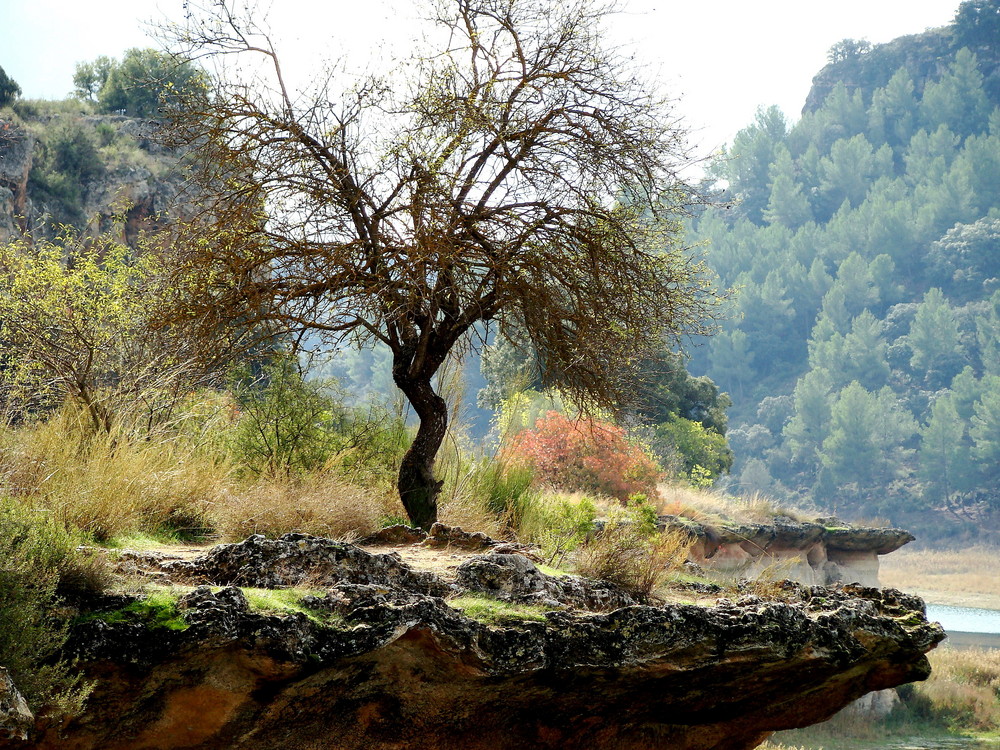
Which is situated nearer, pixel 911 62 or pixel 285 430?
pixel 285 430

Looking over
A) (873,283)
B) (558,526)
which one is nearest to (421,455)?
(558,526)

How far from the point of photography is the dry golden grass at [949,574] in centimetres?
4309

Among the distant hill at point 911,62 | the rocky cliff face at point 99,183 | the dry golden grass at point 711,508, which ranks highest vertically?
the distant hill at point 911,62

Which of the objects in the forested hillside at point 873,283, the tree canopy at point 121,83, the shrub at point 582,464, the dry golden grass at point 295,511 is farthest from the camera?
the forested hillside at point 873,283

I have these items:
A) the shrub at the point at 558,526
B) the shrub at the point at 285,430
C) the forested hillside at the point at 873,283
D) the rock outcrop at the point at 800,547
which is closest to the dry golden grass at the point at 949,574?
the forested hillside at the point at 873,283

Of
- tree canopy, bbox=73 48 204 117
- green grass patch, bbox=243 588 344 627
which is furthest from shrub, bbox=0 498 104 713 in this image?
tree canopy, bbox=73 48 204 117

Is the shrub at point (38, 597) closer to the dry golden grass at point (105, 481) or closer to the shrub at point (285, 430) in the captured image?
the dry golden grass at point (105, 481)

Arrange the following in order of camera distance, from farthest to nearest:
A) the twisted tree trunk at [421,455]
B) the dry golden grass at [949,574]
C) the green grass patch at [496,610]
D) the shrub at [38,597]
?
the dry golden grass at [949,574], the twisted tree trunk at [421,455], the green grass patch at [496,610], the shrub at [38,597]

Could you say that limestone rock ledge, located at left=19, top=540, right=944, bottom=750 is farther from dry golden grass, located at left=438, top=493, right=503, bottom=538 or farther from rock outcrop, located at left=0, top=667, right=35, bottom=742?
dry golden grass, located at left=438, top=493, right=503, bottom=538

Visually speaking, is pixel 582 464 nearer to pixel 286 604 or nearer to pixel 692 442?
pixel 692 442

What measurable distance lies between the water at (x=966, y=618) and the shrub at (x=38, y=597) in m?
37.3

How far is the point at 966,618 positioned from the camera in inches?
1516

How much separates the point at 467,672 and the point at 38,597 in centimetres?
190

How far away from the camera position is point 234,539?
19.6 feet
